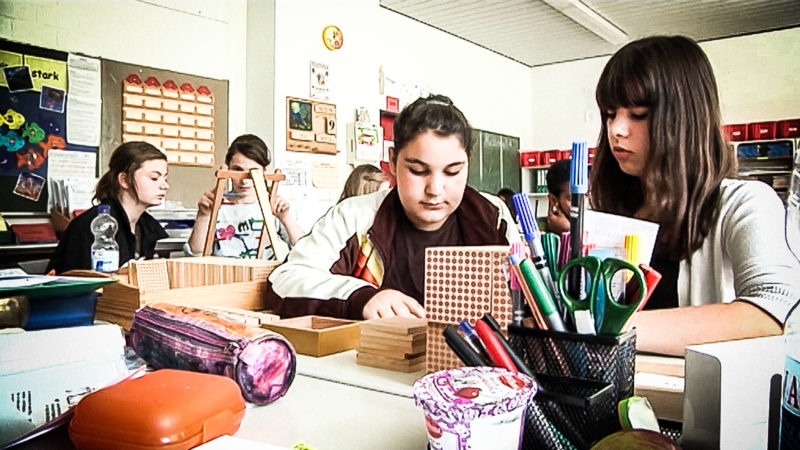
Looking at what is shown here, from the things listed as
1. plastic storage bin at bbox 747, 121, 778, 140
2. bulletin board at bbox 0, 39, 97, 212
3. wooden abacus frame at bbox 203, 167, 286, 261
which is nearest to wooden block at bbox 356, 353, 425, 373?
wooden abacus frame at bbox 203, 167, 286, 261

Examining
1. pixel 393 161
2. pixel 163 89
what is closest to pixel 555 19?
pixel 163 89

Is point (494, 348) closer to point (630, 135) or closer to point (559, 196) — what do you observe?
point (630, 135)

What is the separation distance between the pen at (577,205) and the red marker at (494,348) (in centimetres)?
9

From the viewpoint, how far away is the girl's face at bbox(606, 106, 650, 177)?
1.18 meters

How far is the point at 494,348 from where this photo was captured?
581 millimetres

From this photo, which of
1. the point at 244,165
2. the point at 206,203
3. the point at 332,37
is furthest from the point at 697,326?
the point at 332,37

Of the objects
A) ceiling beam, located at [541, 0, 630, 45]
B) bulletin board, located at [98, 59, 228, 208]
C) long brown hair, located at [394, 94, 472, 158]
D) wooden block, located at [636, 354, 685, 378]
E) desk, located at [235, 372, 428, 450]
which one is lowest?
desk, located at [235, 372, 428, 450]

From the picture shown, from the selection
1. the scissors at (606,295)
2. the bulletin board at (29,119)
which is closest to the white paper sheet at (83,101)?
the bulletin board at (29,119)

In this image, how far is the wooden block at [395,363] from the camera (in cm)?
87

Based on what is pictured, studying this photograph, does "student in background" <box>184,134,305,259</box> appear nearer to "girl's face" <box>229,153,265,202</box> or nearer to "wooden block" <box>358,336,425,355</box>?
"girl's face" <box>229,153,265,202</box>

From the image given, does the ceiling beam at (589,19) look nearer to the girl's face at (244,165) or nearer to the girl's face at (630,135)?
the girl's face at (244,165)

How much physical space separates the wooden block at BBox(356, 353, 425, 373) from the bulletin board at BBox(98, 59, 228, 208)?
3.30m

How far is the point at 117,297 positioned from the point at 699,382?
3.48 feet

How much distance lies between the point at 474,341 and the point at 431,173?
0.82 metres
